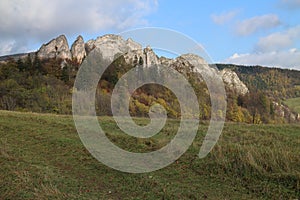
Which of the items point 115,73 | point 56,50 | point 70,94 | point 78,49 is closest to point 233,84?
point 78,49

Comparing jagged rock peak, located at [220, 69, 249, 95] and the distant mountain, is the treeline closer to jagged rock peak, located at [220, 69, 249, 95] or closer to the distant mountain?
the distant mountain

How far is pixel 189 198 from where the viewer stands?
7316mm

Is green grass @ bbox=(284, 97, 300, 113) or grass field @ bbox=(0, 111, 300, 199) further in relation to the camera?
green grass @ bbox=(284, 97, 300, 113)

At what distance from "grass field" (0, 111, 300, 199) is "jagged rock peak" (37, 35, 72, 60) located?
75845 mm

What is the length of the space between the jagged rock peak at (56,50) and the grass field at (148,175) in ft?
249

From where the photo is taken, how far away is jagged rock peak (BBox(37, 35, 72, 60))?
83963 millimetres

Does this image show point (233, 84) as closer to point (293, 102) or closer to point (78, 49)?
point (293, 102)

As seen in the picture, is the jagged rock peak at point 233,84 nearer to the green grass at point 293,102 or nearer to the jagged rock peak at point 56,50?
the green grass at point 293,102

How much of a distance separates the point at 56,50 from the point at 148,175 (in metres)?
86.1

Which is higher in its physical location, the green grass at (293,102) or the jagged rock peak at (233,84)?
the jagged rock peak at (233,84)

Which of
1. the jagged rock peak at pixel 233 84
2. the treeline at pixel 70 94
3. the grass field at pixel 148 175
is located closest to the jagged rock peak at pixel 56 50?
the treeline at pixel 70 94

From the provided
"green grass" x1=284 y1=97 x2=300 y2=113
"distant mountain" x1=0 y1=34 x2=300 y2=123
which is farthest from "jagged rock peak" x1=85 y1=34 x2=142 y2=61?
"green grass" x1=284 y1=97 x2=300 y2=113

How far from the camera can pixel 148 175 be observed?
8.90 meters

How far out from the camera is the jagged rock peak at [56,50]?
3306 inches
